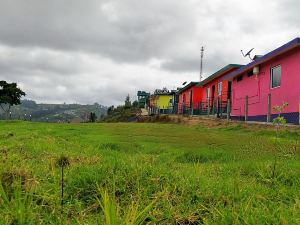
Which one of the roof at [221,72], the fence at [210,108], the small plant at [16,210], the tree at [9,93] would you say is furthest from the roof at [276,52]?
the tree at [9,93]

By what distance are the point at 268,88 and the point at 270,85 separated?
0.27 m

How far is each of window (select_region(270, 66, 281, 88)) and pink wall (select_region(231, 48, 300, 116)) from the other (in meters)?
0.21

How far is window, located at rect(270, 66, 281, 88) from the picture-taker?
58.9 feet

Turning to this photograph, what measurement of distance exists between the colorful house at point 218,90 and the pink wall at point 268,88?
1.67m

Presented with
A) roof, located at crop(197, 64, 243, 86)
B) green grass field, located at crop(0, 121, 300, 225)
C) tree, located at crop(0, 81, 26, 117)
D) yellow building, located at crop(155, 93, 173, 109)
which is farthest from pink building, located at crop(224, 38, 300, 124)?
yellow building, located at crop(155, 93, 173, 109)

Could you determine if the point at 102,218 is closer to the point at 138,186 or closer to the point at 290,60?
the point at 138,186

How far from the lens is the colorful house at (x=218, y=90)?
27.2 meters

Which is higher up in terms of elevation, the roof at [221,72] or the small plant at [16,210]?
the roof at [221,72]

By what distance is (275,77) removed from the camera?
18.5m

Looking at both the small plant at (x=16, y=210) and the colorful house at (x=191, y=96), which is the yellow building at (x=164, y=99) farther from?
the small plant at (x=16, y=210)

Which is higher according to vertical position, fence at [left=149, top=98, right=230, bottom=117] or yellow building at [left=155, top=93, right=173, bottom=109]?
yellow building at [left=155, top=93, right=173, bottom=109]

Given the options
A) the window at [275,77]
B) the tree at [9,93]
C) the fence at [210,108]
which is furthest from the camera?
the tree at [9,93]

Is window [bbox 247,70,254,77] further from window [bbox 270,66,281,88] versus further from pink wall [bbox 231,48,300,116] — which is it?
window [bbox 270,66,281,88]

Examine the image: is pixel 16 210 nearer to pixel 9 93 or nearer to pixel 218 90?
pixel 218 90
